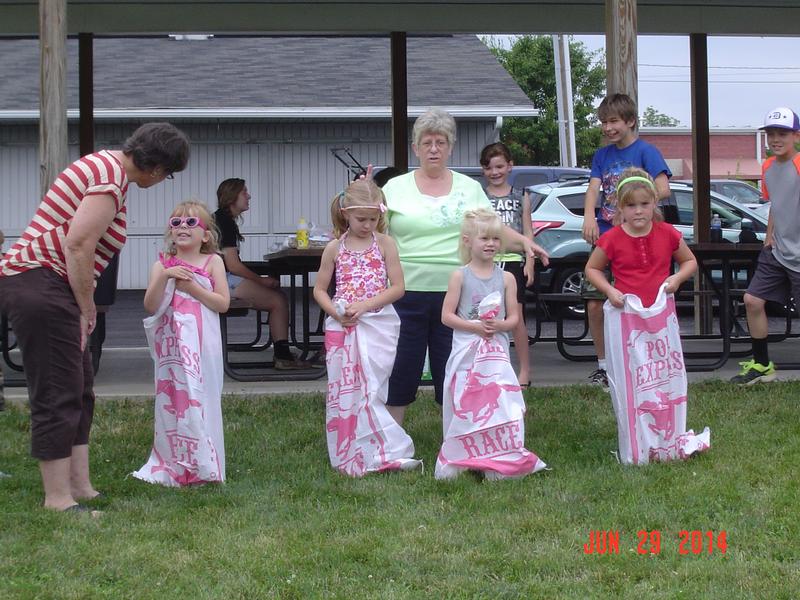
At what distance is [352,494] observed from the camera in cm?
493

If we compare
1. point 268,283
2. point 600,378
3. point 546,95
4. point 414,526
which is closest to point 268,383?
point 268,283

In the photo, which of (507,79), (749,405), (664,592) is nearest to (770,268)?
(749,405)

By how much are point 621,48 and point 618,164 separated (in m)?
0.99

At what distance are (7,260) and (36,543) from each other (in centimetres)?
112

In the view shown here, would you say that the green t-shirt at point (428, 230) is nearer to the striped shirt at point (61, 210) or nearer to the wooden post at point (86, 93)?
the striped shirt at point (61, 210)

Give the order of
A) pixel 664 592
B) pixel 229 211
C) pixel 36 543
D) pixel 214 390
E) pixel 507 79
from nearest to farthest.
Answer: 1. pixel 664 592
2. pixel 36 543
3. pixel 214 390
4. pixel 229 211
5. pixel 507 79

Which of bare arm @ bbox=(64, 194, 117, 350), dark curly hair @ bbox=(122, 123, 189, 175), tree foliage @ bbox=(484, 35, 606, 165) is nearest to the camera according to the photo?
bare arm @ bbox=(64, 194, 117, 350)

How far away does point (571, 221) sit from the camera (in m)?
14.4

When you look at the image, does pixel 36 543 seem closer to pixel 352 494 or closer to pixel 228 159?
pixel 352 494

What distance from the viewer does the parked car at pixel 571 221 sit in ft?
46.2

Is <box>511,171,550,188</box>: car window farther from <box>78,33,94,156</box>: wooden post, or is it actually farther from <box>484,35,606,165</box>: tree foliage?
<box>484,35,606,165</box>: tree foliage

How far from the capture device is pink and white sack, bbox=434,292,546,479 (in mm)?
5152

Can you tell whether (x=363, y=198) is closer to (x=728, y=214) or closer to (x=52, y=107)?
(x=52, y=107)
